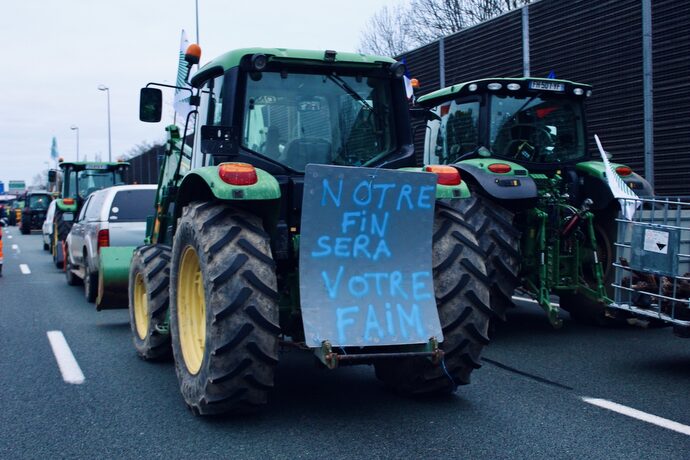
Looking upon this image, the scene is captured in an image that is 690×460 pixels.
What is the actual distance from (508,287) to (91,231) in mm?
6693

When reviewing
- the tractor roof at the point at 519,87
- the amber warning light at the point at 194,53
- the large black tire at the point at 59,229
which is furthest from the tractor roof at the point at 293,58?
the large black tire at the point at 59,229

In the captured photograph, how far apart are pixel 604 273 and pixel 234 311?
201 inches

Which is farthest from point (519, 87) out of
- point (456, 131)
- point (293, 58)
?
point (293, 58)

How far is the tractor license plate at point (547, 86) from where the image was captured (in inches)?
337

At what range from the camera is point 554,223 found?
8.16 m

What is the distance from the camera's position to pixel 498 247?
25.3ft

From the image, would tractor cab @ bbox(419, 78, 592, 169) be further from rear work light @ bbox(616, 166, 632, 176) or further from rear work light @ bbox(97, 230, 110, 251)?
rear work light @ bbox(97, 230, 110, 251)

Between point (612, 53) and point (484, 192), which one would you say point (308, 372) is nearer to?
point (484, 192)

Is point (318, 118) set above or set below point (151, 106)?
below

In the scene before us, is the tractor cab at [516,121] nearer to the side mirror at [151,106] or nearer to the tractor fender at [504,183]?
the tractor fender at [504,183]

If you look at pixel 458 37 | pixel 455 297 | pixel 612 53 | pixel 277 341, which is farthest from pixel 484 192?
pixel 458 37

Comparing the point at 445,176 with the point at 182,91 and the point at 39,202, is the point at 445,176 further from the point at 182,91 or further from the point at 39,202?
the point at 39,202

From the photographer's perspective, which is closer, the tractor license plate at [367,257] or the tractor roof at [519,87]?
the tractor license plate at [367,257]

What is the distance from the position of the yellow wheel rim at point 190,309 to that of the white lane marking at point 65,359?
130cm
